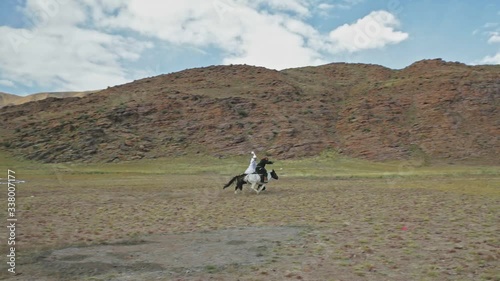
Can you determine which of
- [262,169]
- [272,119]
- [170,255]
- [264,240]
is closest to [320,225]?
[264,240]

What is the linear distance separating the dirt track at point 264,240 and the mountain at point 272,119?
171 feet

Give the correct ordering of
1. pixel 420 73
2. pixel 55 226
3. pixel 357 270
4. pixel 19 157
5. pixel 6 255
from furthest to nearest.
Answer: pixel 420 73 → pixel 19 157 → pixel 55 226 → pixel 6 255 → pixel 357 270

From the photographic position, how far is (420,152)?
235 feet

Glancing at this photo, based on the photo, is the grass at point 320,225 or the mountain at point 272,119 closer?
the grass at point 320,225

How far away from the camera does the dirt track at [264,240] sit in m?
9.21

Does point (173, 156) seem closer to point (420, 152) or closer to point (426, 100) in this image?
point (420, 152)

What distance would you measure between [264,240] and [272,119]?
6941cm

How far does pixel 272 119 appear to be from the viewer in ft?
268

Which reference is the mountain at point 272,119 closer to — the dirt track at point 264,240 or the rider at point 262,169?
the rider at point 262,169

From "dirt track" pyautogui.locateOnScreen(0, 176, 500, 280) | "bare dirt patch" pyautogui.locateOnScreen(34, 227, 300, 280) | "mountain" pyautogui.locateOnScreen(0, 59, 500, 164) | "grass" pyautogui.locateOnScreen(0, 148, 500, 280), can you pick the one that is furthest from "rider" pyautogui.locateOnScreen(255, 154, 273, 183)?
"mountain" pyautogui.locateOnScreen(0, 59, 500, 164)

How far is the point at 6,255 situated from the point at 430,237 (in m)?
10.5

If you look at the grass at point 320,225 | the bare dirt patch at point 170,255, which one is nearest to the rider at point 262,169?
the grass at point 320,225

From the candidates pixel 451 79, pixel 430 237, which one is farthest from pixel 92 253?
pixel 451 79

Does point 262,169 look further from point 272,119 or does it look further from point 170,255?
point 272,119
